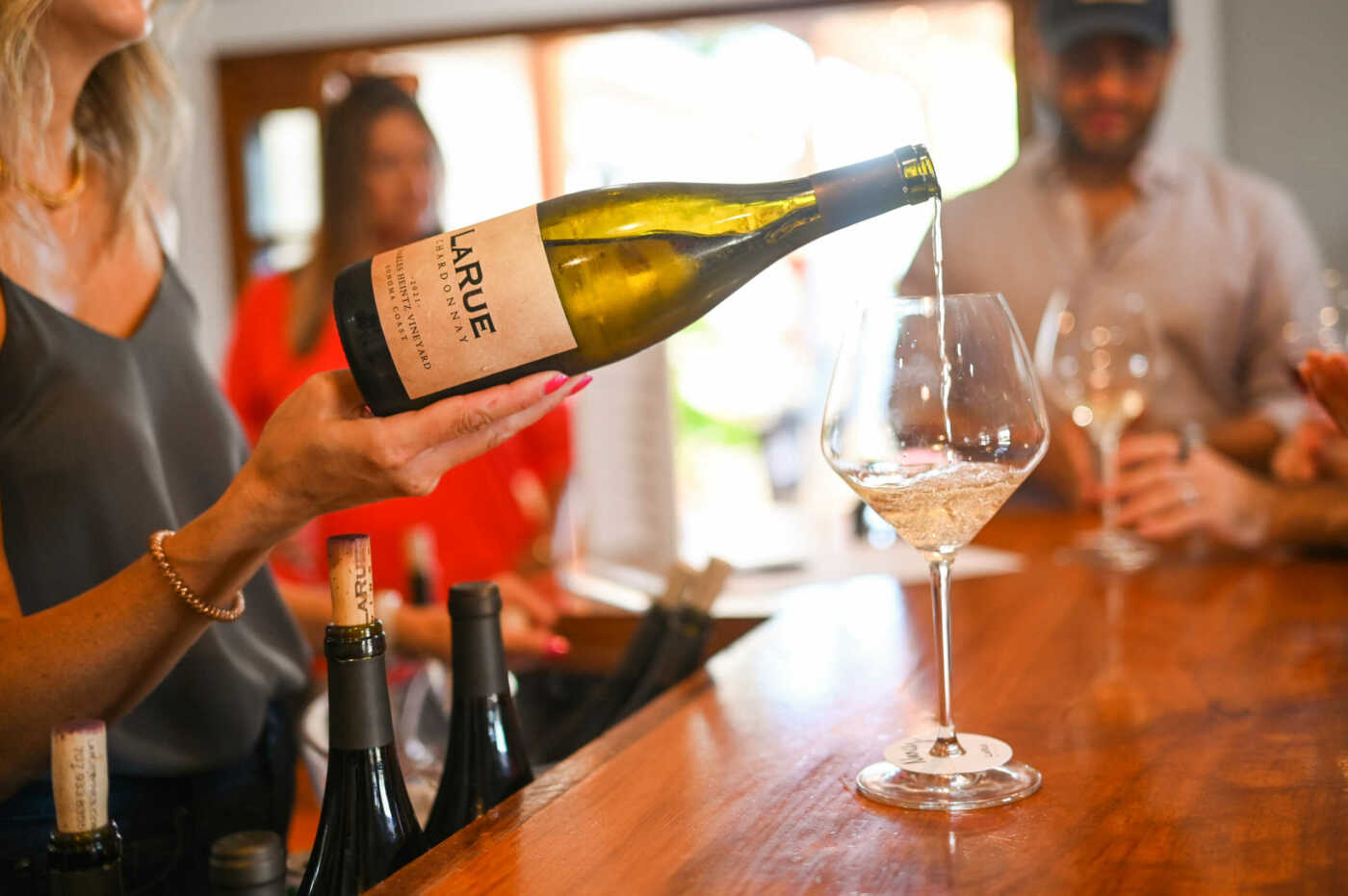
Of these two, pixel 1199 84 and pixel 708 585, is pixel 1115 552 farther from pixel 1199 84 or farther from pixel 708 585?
pixel 1199 84

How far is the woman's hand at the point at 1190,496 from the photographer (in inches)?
52.6

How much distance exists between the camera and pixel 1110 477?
1442 millimetres

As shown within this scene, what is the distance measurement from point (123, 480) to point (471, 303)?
1.33 ft

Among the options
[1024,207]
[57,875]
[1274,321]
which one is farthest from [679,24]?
[57,875]

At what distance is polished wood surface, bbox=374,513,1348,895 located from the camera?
57 cm

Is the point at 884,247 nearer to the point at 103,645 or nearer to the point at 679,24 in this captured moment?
the point at 679,24

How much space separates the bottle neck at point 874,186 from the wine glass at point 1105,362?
0.71 m

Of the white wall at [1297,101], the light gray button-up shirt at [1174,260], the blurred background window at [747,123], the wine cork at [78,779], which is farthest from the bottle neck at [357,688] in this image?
the white wall at [1297,101]

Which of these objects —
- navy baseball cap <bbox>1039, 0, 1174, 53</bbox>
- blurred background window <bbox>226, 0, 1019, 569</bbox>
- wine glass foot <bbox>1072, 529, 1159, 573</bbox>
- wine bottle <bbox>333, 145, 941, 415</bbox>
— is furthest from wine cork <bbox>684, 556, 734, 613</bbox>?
blurred background window <bbox>226, 0, 1019, 569</bbox>

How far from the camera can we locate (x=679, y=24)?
183 inches

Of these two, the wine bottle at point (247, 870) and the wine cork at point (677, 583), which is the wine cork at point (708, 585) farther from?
the wine bottle at point (247, 870)

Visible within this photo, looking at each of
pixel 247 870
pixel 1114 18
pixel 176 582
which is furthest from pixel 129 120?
pixel 1114 18

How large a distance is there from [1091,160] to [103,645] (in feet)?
7.06

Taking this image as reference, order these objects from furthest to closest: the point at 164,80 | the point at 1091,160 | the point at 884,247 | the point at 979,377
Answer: the point at 884,247 → the point at 1091,160 → the point at 164,80 → the point at 979,377
